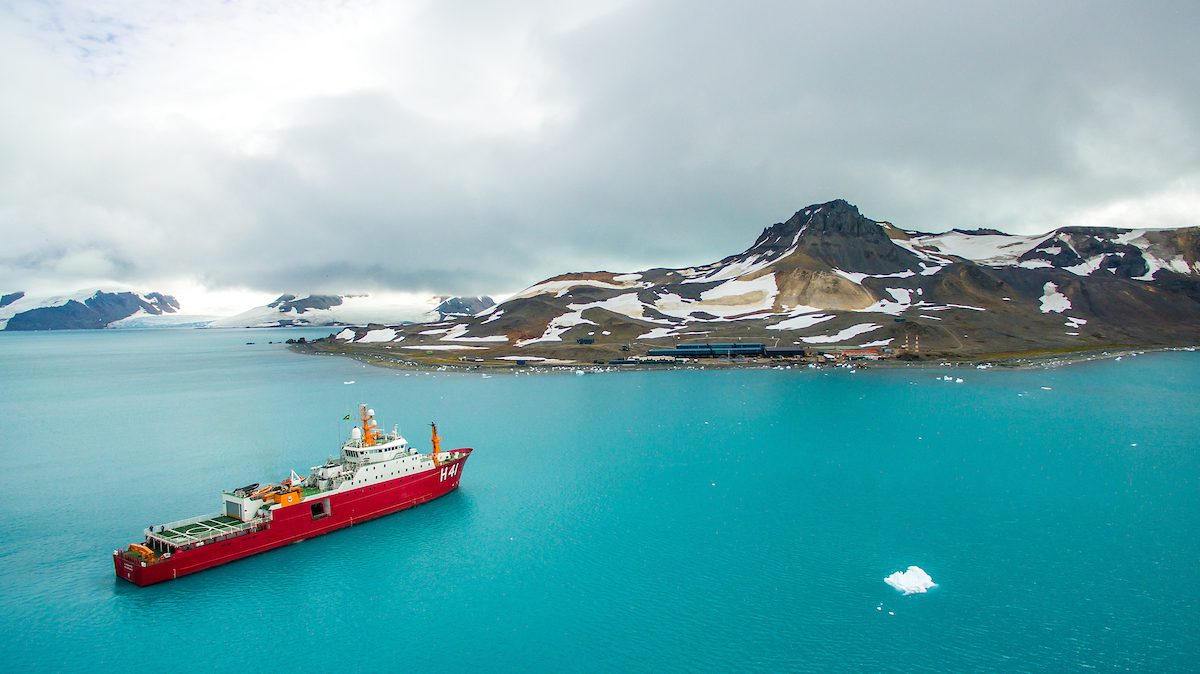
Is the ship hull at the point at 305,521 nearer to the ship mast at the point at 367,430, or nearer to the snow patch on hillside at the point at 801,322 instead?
the ship mast at the point at 367,430

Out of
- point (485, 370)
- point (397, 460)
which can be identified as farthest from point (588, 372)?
point (397, 460)

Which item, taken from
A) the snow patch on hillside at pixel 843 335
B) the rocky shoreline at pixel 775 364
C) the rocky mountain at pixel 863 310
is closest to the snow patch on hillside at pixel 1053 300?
the rocky mountain at pixel 863 310

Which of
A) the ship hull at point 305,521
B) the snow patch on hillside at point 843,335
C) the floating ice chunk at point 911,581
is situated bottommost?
the floating ice chunk at point 911,581

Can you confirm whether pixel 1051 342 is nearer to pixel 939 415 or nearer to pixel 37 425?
pixel 939 415

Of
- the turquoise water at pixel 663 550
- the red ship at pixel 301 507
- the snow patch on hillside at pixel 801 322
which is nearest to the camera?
the turquoise water at pixel 663 550

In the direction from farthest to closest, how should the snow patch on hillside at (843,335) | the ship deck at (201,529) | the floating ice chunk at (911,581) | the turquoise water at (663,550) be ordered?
1. the snow patch on hillside at (843,335)
2. the ship deck at (201,529)
3. the floating ice chunk at (911,581)
4. the turquoise water at (663,550)
